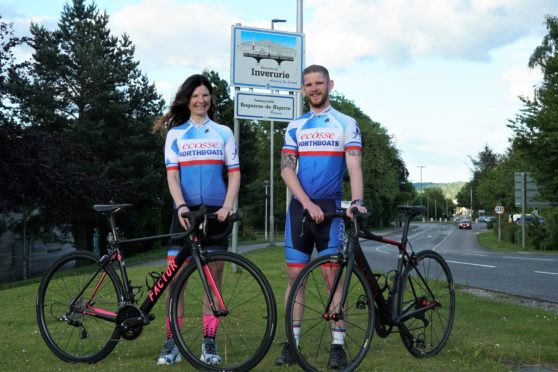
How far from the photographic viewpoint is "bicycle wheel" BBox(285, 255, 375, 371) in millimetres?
4215

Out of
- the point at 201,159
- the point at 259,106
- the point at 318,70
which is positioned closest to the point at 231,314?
the point at 201,159

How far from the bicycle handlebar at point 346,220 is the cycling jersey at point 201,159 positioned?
2.24ft

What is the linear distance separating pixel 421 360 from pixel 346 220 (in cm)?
120

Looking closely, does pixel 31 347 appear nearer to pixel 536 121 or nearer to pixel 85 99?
pixel 536 121

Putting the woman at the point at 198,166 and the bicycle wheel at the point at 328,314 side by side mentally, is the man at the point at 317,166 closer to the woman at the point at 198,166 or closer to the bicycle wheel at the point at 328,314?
the bicycle wheel at the point at 328,314

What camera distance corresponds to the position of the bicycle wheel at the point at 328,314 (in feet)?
13.8

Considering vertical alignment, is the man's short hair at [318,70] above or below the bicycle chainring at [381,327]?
above

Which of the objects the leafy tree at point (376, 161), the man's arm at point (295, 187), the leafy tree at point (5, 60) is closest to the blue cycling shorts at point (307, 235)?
the man's arm at point (295, 187)

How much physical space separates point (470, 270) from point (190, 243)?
44.3ft

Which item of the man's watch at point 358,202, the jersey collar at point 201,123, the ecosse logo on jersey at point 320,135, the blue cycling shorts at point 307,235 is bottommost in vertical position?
the blue cycling shorts at point 307,235

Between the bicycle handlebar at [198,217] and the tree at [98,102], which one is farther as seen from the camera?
the tree at [98,102]

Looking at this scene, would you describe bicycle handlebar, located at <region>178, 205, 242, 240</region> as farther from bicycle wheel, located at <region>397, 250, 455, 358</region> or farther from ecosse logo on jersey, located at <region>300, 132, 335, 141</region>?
bicycle wheel, located at <region>397, 250, 455, 358</region>

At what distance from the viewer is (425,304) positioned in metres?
5.01

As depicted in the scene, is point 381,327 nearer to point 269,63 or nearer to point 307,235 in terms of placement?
point 307,235
